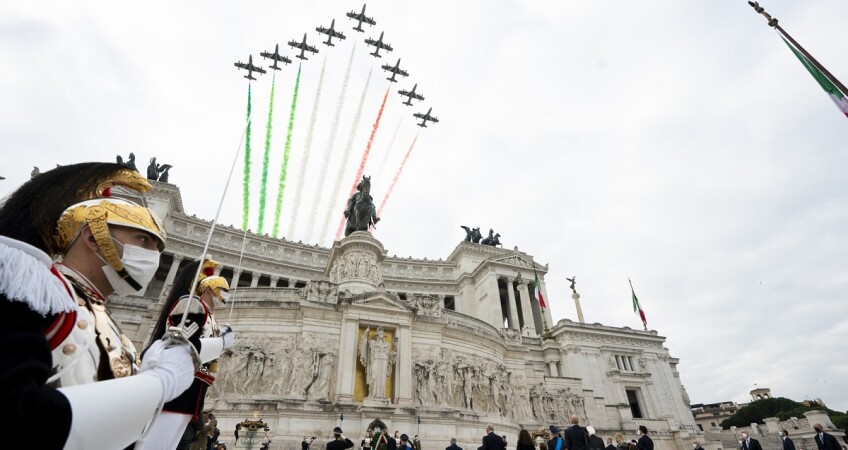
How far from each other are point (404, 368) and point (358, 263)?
7.14m

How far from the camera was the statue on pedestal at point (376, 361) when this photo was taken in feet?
58.5

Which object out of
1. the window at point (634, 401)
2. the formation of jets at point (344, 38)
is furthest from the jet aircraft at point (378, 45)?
the window at point (634, 401)

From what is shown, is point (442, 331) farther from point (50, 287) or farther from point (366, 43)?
point (366, 43)

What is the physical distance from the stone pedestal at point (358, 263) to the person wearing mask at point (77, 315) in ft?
65.4

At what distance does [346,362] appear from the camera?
715 inches

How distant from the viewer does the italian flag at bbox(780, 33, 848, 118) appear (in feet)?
44.2

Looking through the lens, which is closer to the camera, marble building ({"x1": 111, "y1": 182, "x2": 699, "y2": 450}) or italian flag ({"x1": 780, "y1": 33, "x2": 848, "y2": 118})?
italian flag ({"x1": 780, "y1": 33, "x2": 848, "y2": 118})

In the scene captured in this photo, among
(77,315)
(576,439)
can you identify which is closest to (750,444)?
(576,439)

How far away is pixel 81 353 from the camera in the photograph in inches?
82.0

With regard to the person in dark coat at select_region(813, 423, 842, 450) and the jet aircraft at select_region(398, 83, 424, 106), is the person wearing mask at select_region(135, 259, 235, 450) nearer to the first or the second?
the person in dark coat at select_region(813, 423, 842, 450)

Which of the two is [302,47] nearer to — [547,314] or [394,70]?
[394,70]

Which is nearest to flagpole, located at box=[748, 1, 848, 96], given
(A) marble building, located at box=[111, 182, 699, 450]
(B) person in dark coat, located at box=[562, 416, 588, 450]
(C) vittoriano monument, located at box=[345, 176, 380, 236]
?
(B) person in dark coat, located at box=[562, 416, 588, 450]

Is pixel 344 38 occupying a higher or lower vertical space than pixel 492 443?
higher

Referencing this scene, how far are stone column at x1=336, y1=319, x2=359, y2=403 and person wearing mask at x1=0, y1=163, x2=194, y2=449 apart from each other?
15.9m
